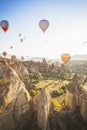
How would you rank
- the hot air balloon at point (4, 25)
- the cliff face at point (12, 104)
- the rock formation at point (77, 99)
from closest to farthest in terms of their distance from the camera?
the cliff face at point (12, 104)
the rock formation at point (77, 99)
the hot air balloon at point (4, 25)

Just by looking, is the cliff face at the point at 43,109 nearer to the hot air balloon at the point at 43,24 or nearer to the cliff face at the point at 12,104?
the cliff face at the point at 12,104

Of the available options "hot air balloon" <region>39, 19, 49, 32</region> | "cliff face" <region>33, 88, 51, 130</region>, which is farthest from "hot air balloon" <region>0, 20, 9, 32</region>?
"cliff face" <region>33, 88, 51, 130</region>

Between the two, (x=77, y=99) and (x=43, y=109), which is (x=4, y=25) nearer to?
(x=77, y=99)

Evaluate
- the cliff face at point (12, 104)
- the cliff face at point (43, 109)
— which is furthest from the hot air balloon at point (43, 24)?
the cliff face at point (43, 109)

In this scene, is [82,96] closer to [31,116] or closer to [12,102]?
[31,116]

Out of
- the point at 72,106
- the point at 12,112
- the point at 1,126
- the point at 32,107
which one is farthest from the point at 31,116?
the point at 72,106

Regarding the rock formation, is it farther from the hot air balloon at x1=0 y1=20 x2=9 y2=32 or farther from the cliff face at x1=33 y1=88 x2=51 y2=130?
the hot air balloon at x1=0 y1=20 x2=9 y2=32

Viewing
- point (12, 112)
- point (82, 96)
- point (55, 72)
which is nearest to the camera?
point (12, 112)

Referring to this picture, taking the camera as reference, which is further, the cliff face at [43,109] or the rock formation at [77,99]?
the rock formation at [77,99]
